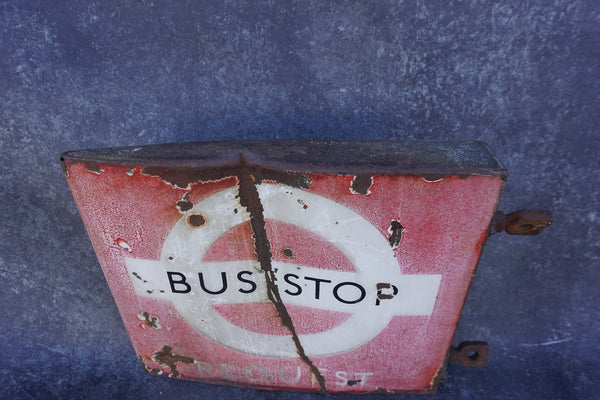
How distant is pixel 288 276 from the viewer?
71cm

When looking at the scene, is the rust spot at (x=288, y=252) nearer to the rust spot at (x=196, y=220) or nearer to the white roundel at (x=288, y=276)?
the white roundel at (x=288, y=276)

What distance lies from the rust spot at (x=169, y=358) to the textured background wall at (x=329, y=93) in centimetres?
15

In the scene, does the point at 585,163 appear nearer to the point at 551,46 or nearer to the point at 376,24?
the point at 551,46

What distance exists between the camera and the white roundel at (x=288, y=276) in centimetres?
63

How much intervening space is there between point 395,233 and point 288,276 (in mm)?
211

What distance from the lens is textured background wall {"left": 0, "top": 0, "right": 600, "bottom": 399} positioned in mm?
733

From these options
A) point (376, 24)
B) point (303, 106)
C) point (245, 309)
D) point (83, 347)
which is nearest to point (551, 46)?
point (376, 24)

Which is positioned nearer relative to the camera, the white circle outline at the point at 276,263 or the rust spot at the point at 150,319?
the white circle outline at the point at 276,263

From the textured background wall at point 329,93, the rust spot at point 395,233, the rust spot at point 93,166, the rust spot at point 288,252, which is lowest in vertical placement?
the rust spot at point 93,166

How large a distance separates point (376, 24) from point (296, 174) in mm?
361

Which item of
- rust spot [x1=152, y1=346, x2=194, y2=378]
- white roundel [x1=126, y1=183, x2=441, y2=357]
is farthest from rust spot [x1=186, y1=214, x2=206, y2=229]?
rust spot [x1=152, y1=346, x2=194, y2=378]

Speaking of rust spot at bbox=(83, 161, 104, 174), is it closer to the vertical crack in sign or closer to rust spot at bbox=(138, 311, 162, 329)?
the vertical crack in sign

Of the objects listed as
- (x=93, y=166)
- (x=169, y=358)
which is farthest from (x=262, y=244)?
(x=169, y=358)

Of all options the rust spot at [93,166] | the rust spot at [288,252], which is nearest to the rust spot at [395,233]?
the rust spot at [288,252]
